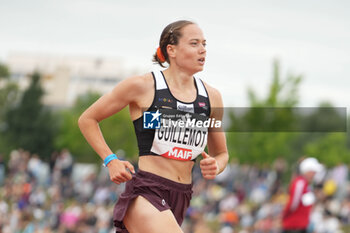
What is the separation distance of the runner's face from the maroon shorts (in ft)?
3.15

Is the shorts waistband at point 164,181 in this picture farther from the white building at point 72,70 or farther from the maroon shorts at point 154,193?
the white building at point 72,70

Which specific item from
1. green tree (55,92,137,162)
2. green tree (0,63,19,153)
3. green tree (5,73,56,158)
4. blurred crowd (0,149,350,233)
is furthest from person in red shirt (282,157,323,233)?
green tree (55,92,137,162)

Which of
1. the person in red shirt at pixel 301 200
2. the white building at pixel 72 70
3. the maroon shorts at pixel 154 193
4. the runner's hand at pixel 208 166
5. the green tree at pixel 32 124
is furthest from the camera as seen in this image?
the white building at pixel 72 70

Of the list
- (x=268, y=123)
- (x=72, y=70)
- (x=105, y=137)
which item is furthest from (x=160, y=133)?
(x=72, y=70)

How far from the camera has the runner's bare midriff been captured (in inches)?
168

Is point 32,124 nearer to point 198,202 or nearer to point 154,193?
point 198,202

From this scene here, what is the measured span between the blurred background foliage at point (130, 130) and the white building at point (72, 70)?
41.1m

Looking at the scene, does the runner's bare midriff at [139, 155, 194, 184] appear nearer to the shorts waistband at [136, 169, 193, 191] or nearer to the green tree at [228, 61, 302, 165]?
the shorts waistband at [136, 169, 193, 191]

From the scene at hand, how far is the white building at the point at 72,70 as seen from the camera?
9619cm

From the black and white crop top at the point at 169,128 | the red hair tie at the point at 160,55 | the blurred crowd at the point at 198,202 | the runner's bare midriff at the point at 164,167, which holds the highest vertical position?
the red hair tie at the point at 160,55

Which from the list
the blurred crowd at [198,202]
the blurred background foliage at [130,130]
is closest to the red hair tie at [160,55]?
the blurred crowd at [198,202]

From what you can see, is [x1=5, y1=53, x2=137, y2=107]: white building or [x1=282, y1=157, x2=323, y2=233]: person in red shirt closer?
[x1=282, y1=157, x2=323, y2=233]: person in red shirt

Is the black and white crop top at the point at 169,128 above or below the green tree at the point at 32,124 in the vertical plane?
above

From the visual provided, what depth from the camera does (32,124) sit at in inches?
1817
